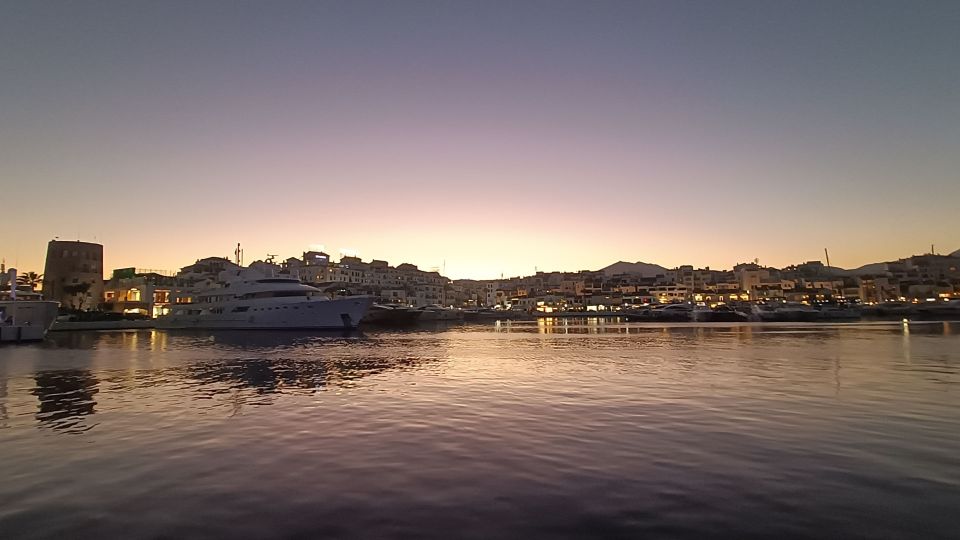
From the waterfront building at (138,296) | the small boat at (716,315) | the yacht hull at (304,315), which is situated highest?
the waterfront building at (138,296)

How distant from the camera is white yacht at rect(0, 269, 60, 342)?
45.5m

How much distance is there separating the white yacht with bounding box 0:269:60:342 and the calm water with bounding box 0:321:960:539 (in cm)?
3616

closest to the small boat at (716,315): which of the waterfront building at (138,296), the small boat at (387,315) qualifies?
the small boat at (387,315)

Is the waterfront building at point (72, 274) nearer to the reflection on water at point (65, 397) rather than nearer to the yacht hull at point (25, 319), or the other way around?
the yacht hull at point (25, 319)

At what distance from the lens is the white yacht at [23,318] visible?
149ft

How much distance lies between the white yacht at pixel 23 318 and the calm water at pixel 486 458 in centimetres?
3616

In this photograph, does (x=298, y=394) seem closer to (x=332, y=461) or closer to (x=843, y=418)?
(x=332, y=461)

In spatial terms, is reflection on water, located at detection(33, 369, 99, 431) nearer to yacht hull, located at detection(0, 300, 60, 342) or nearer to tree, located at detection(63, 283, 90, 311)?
yacht hull, located at detection(0, 300, 60, 342)

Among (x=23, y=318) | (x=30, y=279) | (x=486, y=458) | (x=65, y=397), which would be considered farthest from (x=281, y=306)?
(x=30, y=279)

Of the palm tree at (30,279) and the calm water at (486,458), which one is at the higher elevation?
the palm tree at (30,279)

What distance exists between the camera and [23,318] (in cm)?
5247

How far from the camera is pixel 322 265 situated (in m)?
143

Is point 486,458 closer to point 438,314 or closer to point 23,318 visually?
point 23,318

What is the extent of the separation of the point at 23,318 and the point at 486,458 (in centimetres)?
6368
